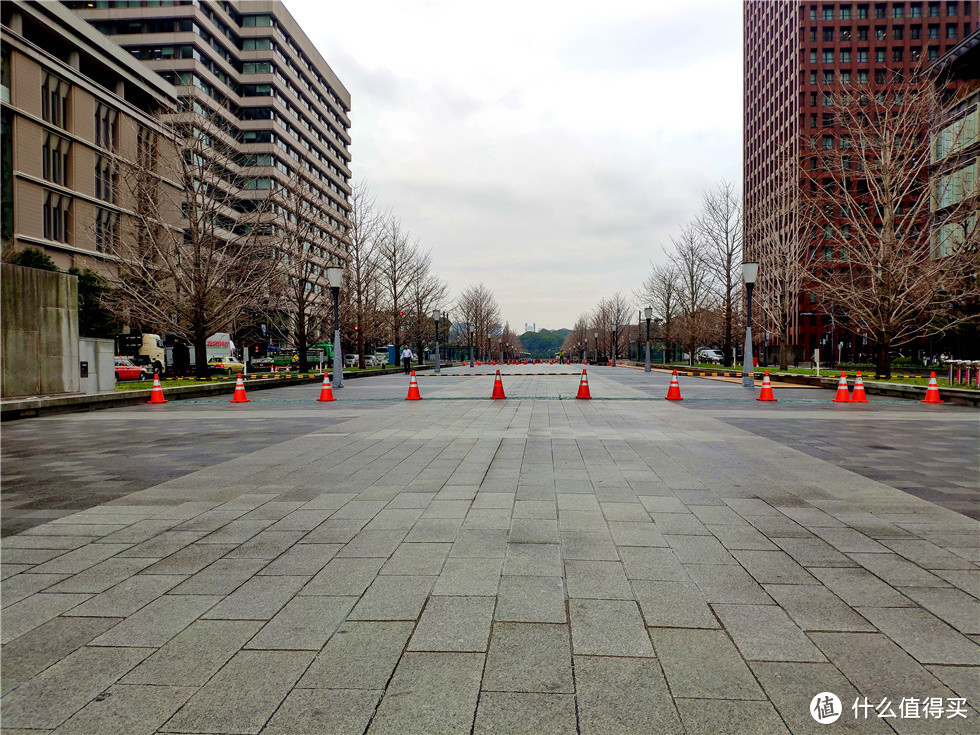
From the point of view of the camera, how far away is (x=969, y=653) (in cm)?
265

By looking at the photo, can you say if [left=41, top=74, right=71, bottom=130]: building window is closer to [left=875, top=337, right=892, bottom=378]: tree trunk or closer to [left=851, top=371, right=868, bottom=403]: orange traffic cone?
[left=851, top=371, right=868, bottom=403]: orange traffic cone

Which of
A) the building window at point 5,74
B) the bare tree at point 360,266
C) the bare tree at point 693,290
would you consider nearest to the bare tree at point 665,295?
the bare tree at point 693,290

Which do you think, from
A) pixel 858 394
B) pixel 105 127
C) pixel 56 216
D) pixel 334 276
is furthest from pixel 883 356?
pixel 105 127

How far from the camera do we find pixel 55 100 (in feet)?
154

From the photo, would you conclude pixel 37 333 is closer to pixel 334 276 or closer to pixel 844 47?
pixel 334 276

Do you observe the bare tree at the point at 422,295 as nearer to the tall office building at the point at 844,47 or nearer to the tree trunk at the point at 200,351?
the tree trunk at the point at 200,351

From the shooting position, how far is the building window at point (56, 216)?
4572 cm

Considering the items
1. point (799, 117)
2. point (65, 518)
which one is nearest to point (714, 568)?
point (65, 518)

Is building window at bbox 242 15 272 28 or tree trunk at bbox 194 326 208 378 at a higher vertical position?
building window at bbox 242 15 272 28

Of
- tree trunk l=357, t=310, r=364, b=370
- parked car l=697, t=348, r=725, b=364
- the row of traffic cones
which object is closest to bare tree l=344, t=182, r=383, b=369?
tree trunk l=357, t=310, r=364, b=370

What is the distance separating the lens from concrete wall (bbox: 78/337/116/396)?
16391 mm

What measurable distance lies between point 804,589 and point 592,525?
5.19ft

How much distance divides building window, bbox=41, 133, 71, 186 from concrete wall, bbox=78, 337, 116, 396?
3808 centimetres

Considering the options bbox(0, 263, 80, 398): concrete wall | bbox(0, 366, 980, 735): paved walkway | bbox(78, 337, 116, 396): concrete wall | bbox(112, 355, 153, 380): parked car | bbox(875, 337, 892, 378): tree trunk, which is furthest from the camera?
bbox(112, 355, 153, 380): parked car
